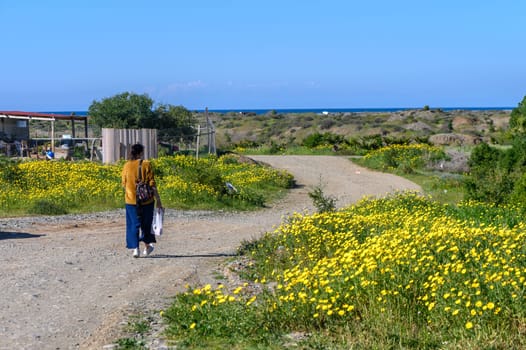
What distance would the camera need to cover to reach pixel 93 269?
1070 cm

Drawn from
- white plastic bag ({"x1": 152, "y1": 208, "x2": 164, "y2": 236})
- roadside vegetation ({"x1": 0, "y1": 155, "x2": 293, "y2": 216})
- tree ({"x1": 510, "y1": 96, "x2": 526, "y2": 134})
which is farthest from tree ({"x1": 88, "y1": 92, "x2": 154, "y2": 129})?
white plastic bag ({"x1": 152, "y1": 208, "x2": 164, "y2": 236})

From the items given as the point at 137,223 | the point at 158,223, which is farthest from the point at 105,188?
the point at 137,223

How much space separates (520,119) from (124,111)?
851 inches

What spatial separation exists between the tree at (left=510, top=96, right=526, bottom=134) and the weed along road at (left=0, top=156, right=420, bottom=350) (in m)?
8.82

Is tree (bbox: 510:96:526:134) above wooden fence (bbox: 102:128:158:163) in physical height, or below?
above

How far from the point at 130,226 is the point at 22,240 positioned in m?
2.79

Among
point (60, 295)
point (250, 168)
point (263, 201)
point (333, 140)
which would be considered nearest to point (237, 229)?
point (263, 201)

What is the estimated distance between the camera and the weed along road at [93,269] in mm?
7562

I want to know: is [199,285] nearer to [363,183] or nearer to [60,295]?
[60,295]

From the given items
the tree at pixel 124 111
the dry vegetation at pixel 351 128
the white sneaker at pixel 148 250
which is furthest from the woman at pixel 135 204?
the dry vegetation at pixel 351 128

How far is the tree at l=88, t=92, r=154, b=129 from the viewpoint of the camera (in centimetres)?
3978

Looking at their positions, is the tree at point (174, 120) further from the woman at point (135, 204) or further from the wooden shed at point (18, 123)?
the woman at point (135, 204)

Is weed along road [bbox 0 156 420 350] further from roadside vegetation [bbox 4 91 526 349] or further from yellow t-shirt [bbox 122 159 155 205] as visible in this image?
yellow t-shirt [bbox 122 159 155 205]

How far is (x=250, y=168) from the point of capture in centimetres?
2706
